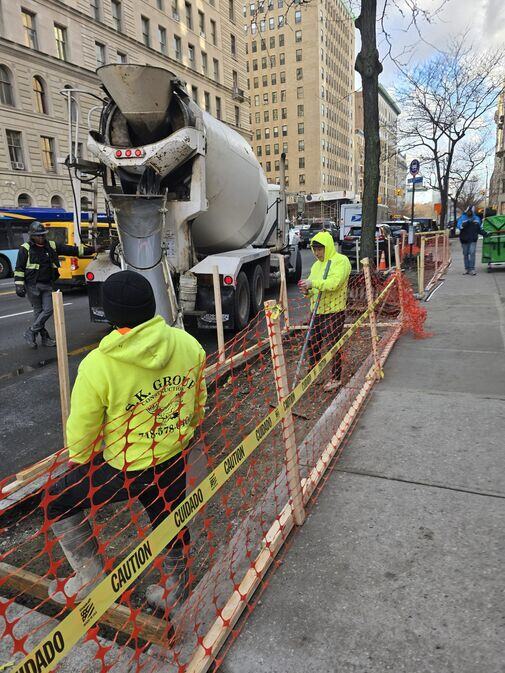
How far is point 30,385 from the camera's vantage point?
6.12 meters

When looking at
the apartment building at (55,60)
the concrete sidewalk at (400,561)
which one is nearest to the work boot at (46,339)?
the concrete sidewalk at (400,561)

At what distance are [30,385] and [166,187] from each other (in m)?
3.28

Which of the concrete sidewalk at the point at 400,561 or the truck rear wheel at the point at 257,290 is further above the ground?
the truck rear wheel at the point at 257,290

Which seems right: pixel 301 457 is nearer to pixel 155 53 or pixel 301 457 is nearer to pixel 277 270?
pixel 277 270

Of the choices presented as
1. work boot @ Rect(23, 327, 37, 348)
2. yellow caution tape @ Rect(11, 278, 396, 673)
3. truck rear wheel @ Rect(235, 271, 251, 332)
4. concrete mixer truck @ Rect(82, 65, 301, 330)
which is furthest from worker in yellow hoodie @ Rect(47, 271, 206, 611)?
work boot @ Rect(23, 327, 37, 348)

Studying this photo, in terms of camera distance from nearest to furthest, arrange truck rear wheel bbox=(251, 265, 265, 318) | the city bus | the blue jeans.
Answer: the city bus, truck rear wheel bbox=(251, 265, 265, 318), the blue jeans

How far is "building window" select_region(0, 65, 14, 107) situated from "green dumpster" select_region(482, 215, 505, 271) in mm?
29013

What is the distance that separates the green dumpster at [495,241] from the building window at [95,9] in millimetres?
33314

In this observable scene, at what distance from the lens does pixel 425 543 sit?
2.71 meters

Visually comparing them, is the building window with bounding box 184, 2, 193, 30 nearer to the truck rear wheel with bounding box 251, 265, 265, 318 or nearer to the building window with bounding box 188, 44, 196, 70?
the building window with bounding box 188, 44, 196, 70

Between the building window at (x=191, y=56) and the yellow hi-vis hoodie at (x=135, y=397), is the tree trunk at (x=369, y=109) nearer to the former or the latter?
the yellow hi-vis hoodie at (x=135, y=397)

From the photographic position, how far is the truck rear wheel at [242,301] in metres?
8.28

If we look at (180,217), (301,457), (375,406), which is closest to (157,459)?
(301,457)

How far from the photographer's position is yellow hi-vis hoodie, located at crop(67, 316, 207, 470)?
6.75ft
